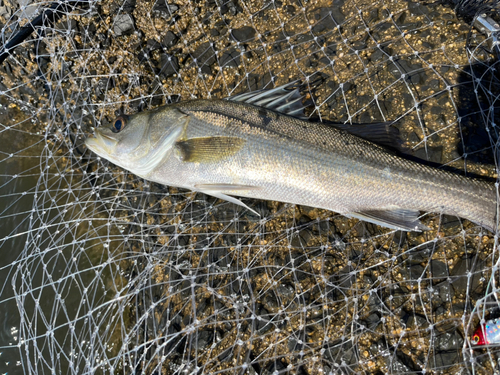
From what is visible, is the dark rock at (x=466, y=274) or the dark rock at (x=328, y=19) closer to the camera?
the dark rock at (x=466, y=274)

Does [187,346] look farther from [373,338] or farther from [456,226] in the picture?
[456,226]

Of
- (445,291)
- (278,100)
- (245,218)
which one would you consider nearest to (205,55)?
(278,100)

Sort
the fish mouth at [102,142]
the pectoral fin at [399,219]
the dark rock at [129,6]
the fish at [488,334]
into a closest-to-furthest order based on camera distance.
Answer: the fish at [488,334]
the pectoral fin at [399,219]
the fish mouth at [102,142]
the dark rock at [129,6]

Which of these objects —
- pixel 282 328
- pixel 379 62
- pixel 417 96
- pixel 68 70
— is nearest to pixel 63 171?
pixel 68 70

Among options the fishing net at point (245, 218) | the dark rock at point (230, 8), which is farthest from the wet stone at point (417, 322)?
the dark rock at point (230, 8)

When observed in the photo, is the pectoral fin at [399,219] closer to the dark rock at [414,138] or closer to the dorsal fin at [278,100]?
the dark rock at [414,138]

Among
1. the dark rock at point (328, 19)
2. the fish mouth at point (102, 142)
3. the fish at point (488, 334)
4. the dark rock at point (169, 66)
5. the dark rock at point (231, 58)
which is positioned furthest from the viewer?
the dark rock at point (169, 66)

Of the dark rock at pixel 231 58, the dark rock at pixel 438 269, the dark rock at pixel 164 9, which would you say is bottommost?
the dark rock at pixel 438 269
